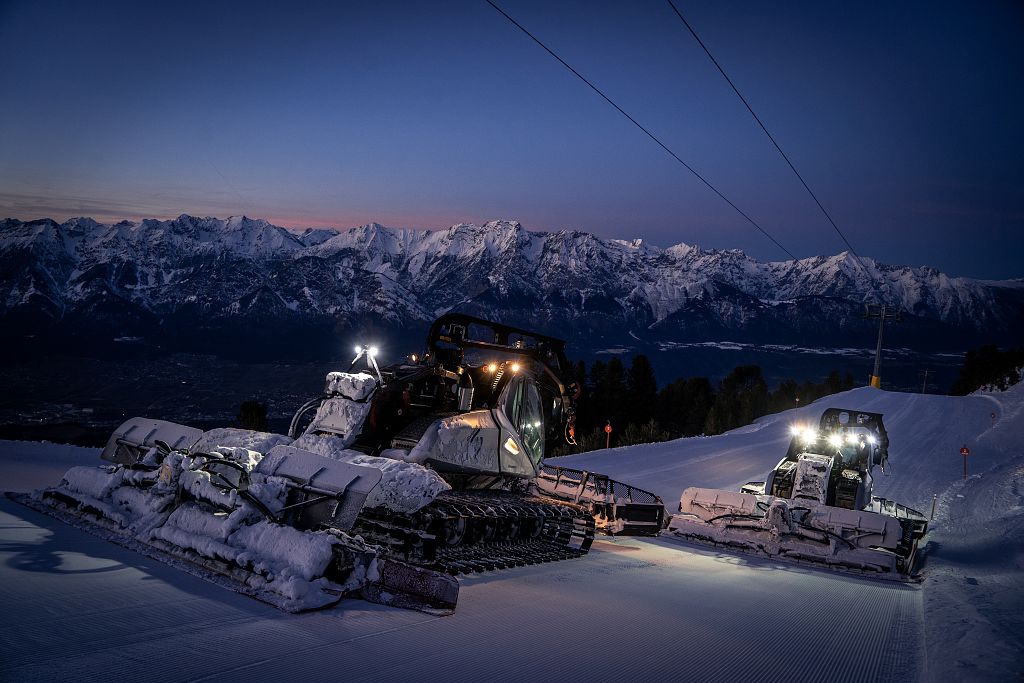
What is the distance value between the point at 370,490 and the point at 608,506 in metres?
7.04

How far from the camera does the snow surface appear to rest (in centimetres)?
485

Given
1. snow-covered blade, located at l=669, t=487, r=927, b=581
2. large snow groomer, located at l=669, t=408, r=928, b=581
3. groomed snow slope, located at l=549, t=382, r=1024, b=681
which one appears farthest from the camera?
large snow groomer, located at l=669, t=408, r=928, b=581

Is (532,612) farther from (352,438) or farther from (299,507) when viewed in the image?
(352,438)

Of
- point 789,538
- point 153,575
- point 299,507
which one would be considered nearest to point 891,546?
point 789,538

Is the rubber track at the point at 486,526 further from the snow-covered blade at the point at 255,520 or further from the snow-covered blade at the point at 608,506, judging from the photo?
the snow-covered blade at the point at 608,506

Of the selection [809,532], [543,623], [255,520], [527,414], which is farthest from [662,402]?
[255,520]

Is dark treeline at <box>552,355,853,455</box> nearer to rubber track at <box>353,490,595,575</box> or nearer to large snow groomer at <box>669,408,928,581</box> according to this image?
large snow groomer at <box>669,408,928,581</box>

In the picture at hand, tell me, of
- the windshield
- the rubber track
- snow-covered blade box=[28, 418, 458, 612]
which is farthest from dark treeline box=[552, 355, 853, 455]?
snow-covered blade box=[28, 418, 458, 612]

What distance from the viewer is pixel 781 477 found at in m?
14.5

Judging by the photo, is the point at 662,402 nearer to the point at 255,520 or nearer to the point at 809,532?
the point at 809,532

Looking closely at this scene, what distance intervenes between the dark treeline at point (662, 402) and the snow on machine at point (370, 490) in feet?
222

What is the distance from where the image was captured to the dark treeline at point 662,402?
86.9m

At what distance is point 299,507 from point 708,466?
74.6 feet

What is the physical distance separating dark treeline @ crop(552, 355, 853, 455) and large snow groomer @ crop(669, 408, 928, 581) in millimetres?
64053
